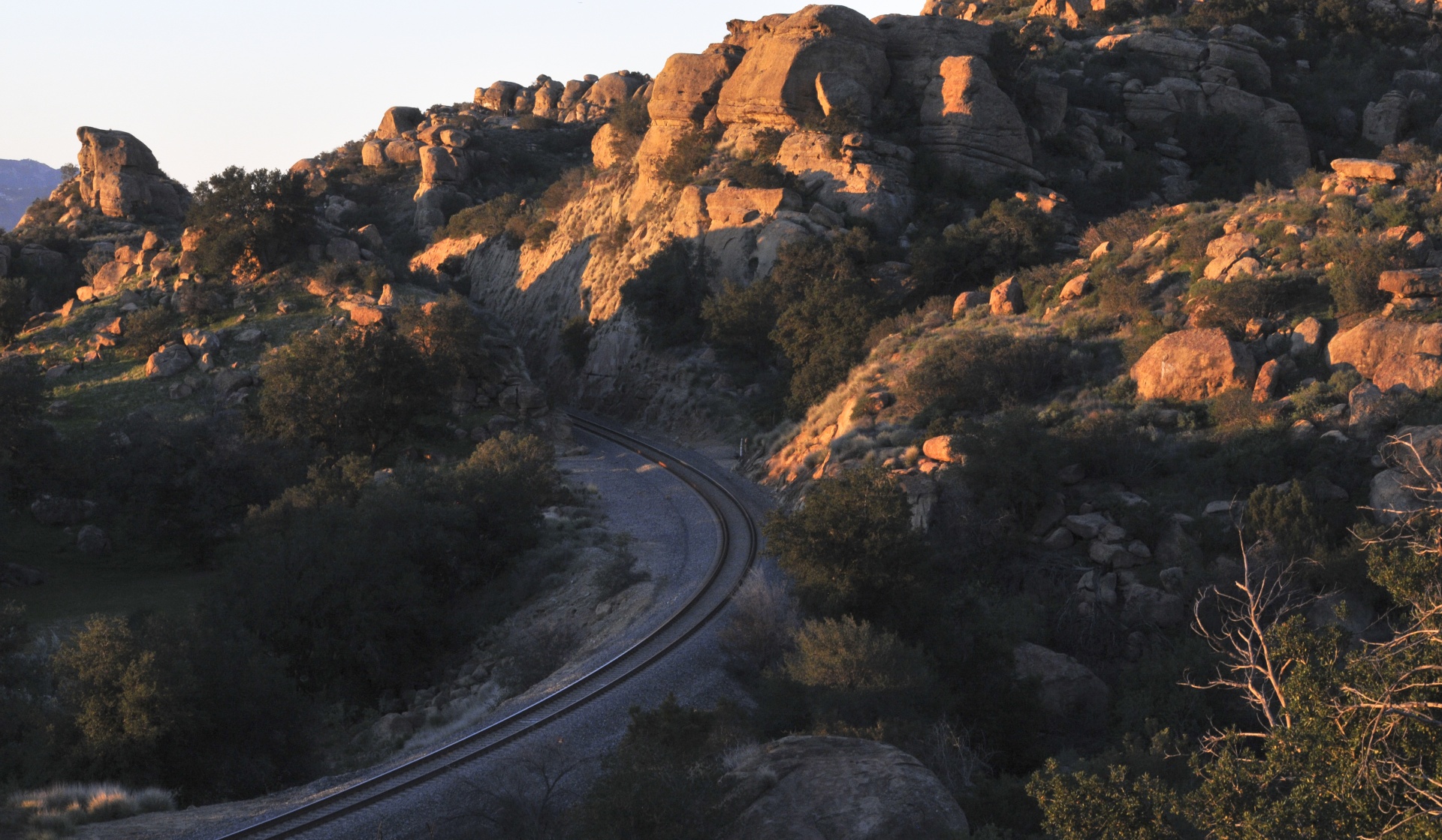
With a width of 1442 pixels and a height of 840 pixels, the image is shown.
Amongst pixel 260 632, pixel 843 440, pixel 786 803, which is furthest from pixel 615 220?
pixel 786 803

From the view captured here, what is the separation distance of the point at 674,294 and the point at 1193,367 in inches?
1116

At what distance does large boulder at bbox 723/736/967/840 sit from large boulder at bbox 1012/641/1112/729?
5498 mm

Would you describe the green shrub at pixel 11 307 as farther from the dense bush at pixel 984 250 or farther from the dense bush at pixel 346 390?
the dense bush at pixel 984 250

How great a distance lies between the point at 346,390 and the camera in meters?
36.3

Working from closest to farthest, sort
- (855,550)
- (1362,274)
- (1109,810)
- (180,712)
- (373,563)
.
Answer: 1. (1109,810)
2. (180,712)
3. (855,550)
4. (373,563)
5. (1362,274)

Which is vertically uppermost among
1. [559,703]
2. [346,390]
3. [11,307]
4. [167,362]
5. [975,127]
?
[975,127]

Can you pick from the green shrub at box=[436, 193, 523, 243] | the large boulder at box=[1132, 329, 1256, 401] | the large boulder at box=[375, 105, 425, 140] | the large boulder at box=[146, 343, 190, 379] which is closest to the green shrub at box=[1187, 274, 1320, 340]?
the large boulder at box=[1132, 329, 1256, 401]

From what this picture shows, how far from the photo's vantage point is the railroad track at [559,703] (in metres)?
11.9

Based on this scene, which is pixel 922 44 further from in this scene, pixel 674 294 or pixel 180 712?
pixel 180 712

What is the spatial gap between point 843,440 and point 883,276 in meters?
14.7

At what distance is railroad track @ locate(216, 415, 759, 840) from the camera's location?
11898 mm

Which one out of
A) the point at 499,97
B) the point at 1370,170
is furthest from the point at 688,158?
the point at 499,97

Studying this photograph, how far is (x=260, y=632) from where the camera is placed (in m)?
21.3

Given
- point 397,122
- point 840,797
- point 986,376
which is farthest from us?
point 397,122
